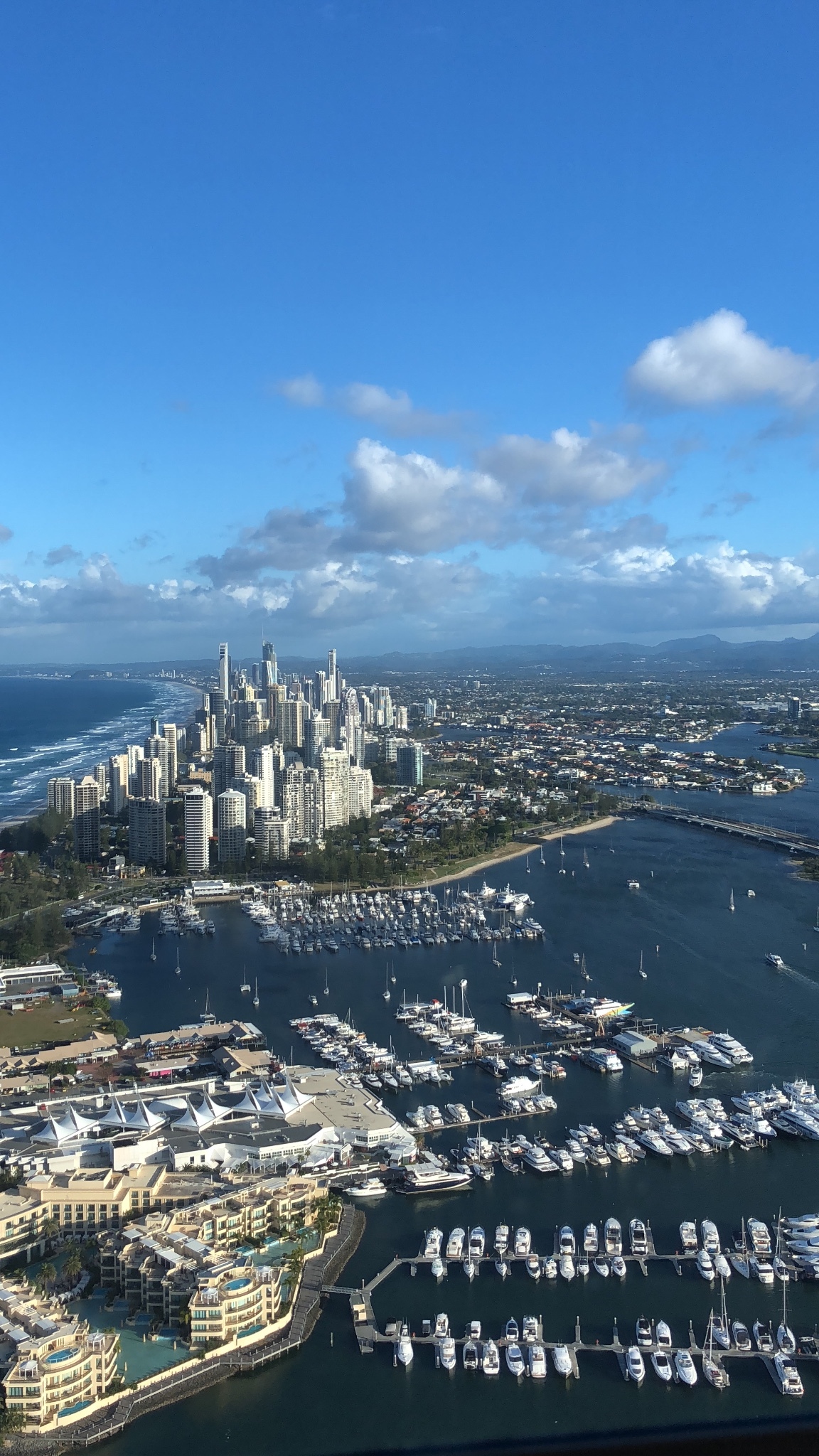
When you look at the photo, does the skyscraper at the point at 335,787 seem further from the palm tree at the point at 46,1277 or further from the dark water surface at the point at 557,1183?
the palm tree at the point at 46,1277

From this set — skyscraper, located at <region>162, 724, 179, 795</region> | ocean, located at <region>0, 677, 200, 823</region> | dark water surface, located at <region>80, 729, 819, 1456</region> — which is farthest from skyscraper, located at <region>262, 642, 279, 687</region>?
dark water surface, located at <region>80, 729, 819, 1456</region>

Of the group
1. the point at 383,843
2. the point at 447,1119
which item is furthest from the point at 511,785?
the point at 447,1119

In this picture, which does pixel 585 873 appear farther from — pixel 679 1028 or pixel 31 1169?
pixel 31 1169

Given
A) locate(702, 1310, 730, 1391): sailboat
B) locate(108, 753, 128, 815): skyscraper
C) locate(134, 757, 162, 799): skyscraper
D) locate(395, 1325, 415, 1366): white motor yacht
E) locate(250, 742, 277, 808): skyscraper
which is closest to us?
locate(702, 1310, 730, 1391): sailboat

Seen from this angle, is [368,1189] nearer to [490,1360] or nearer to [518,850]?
[490,1360]

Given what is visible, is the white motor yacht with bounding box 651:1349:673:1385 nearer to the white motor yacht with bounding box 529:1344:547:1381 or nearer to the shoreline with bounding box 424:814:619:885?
the white motor yacht with bounding box 529:1344:547:1381

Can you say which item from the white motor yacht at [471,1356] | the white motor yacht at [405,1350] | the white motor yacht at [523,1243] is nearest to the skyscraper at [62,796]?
the white motor yacht at [523,1243]
